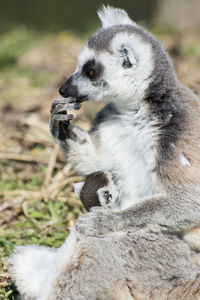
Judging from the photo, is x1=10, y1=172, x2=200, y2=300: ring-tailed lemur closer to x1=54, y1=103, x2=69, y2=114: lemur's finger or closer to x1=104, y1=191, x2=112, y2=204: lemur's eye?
x1=104, y1=191, x2=112, y2=204: lemur's eye

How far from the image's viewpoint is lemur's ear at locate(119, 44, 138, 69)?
3615 millimetres

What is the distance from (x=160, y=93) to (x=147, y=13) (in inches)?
438

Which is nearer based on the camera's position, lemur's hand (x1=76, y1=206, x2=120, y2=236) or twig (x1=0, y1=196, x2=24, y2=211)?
lemur's hand (x1=76, y1=206, x2=120, y2=236)

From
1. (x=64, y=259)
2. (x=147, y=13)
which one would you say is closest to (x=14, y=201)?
(x=64, y=259)

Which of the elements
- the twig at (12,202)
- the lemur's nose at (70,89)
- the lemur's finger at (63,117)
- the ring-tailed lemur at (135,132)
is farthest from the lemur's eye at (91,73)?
the twig at (12,202)

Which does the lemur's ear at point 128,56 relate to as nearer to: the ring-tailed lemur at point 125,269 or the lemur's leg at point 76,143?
the lemur's leg at point 76,143

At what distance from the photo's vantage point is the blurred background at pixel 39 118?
15.2ft

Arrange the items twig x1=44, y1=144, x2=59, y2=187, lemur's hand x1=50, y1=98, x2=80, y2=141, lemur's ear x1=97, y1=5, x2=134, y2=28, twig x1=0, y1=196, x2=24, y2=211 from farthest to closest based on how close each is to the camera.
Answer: twig x1=44, y1=144, x2=59, y2=187 < twig x1=0, y1=196, x2=24, y2=211 < lemur's ear x1=97, y1=5, x2=134, y2=28 < lemur's hand x1=50, y1=98, x2=80, y2=141

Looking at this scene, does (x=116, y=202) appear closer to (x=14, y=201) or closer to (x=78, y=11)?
(x=14, y=201)

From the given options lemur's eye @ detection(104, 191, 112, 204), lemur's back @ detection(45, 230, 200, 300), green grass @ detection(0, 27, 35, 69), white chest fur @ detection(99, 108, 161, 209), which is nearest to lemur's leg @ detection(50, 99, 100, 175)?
white chest fur @ detection(99, 108, 161, 209)

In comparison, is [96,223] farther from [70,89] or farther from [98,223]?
[70,89]

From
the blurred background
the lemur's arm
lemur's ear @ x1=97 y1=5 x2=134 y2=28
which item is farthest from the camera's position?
the blurred background

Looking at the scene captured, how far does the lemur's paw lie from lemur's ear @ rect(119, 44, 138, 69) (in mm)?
1171

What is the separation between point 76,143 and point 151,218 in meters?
1.07
